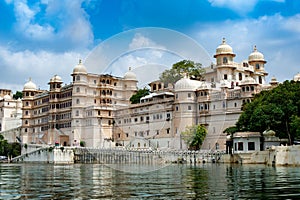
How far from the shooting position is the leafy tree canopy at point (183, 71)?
79688 mm

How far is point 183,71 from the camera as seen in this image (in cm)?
7944

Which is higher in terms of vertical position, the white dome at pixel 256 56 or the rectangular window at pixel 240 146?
the white dome at pixel 256 56

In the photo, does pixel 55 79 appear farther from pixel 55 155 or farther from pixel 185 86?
pixel 185 86

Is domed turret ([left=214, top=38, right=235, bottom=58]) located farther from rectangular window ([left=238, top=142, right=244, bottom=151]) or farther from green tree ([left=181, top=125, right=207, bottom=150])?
rectangular window ([left=238, top=142, right=244, bottom=151])

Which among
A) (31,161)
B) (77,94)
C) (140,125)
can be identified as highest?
(77,94)

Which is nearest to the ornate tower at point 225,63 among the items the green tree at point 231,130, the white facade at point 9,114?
the green tree at point 231,130

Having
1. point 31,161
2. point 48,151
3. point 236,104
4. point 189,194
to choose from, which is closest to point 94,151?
point 48,151

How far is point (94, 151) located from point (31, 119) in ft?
104

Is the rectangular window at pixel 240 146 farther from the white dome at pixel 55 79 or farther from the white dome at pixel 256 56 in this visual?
the white dome at pixel 55 79

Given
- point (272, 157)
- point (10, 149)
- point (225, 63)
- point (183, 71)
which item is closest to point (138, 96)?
point (183, 71)

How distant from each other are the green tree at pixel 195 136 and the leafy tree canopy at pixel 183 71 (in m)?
15.1

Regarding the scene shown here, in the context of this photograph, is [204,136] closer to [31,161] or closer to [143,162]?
[143,162]

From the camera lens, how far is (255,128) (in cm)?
5400

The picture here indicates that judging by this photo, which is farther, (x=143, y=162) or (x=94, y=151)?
(x=94, y=151)
